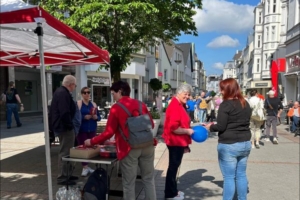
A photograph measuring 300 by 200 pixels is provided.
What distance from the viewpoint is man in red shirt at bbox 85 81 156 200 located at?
302cm

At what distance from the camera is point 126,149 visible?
9.88 feet

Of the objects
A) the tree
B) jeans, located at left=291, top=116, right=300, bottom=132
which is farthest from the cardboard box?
jeans, located at left=291, top=116, right=300, bottom=132

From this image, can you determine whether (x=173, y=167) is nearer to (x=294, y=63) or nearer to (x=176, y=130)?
(x=176, y=130)

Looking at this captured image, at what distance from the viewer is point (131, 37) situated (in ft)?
26.0

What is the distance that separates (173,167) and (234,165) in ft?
2.96

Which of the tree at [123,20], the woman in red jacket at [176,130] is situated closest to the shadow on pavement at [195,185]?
the woman in red jacket at [176,130]

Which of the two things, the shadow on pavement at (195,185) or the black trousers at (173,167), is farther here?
the shadow on pavement at (195,185)

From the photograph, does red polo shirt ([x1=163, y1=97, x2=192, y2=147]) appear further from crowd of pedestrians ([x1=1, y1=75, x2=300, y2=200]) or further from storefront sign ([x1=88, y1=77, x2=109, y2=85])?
storefront sign ([x1=88, y1=77, x2=109, y2=85])

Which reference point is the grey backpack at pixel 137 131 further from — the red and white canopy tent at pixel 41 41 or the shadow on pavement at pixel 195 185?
the shadow on pavement at pixel 195 185

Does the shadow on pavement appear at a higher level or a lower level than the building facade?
lower

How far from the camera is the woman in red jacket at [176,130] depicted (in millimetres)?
3555

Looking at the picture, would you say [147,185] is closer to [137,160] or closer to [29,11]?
[137,160]

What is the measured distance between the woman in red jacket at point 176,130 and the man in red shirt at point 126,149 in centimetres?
51

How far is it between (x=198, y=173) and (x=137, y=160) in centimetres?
258
